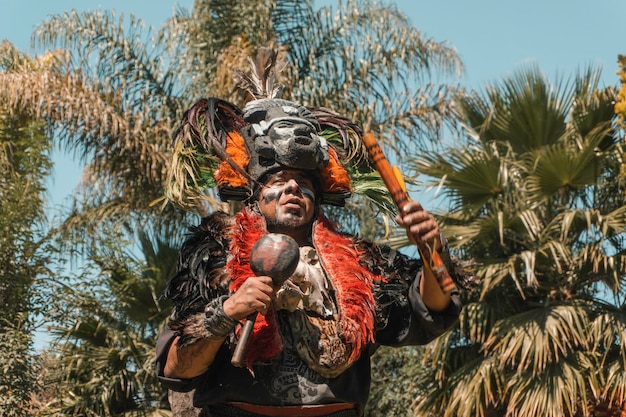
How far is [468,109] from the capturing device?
10.5 metres

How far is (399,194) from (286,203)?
70 centimetres

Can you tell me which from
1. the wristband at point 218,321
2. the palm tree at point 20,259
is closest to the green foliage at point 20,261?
the palm tree at point 20,259

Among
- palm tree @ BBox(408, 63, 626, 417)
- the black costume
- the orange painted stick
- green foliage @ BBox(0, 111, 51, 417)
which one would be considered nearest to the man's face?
the black costume

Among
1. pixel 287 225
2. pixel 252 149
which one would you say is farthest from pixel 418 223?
pixel 252 149

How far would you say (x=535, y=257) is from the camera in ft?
30.6

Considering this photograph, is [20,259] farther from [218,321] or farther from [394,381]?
[218,321]

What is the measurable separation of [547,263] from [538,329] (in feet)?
2.59

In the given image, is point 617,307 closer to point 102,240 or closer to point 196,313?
point 102,240

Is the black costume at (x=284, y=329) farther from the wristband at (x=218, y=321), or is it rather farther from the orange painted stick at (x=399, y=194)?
the orange painted stick at (x=399, y=194)

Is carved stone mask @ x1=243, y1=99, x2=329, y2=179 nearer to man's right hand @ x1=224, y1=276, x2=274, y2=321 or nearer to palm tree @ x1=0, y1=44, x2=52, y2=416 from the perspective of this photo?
man's right hand @ x1=224, y1=276, x2=274, y2=321

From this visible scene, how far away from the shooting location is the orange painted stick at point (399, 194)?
13.9 ft

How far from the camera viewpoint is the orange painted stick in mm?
4234

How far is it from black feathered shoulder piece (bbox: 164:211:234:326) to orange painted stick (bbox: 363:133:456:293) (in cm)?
80

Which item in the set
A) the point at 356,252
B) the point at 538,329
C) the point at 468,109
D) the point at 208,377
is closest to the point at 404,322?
the point at 356,252
